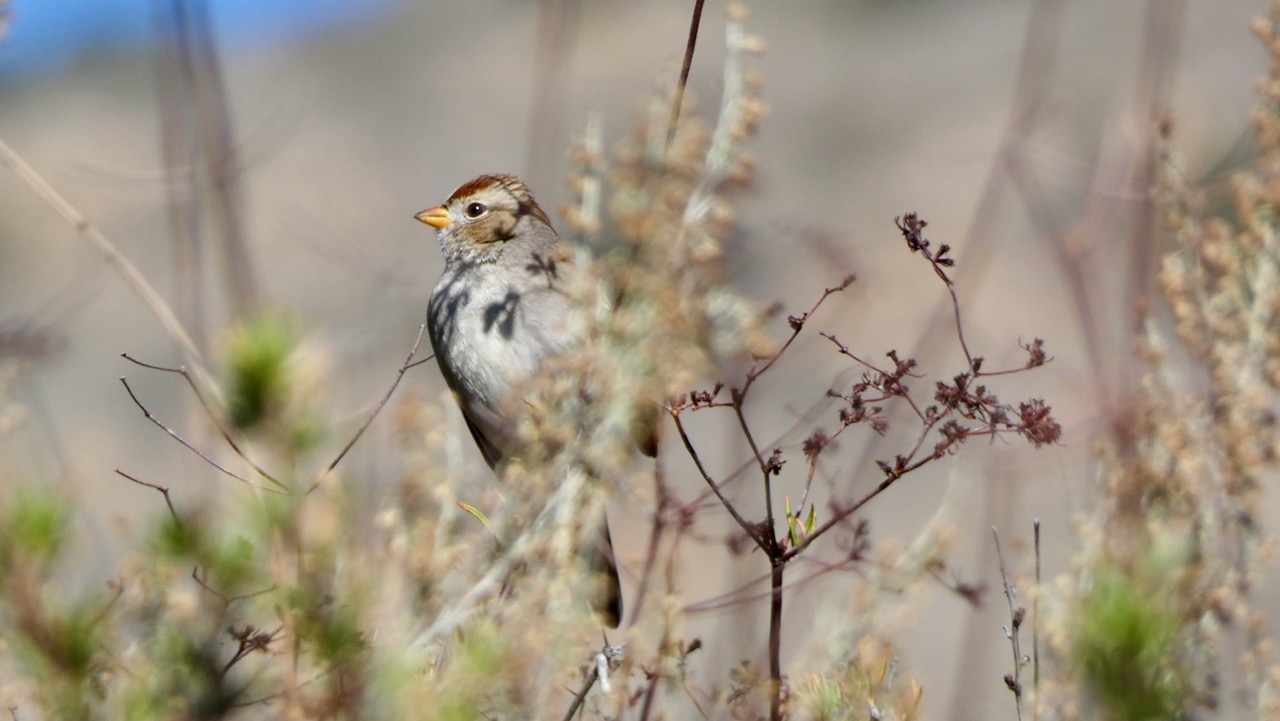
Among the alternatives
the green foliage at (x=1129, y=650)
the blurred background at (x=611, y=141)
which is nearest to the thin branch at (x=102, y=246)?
the green foliage at (x=1129, y=650)

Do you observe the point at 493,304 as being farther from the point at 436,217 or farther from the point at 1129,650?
the point at 1129,650

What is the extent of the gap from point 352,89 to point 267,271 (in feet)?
10.3

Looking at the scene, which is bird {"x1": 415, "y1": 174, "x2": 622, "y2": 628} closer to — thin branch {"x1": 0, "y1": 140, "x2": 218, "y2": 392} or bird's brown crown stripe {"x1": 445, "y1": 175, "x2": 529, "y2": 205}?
bird's brown crown stripe {"x1": 445, "y1": 175, "x2": 529, "y2": 205}

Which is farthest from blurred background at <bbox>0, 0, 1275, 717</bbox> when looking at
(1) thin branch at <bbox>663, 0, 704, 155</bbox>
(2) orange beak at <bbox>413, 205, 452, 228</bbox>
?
(1) thin branch at <bbox>663, 0, 704, 155</bbox>

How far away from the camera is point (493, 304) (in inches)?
146

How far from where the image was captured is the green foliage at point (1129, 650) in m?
1.10

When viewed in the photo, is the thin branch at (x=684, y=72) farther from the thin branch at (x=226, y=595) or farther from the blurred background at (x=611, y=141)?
the blurred background at (x=611, y=141)

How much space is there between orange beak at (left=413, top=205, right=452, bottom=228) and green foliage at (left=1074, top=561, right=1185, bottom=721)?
3.27 m

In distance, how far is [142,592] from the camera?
5.61 ft

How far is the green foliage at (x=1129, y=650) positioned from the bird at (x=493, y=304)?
85.5 inches

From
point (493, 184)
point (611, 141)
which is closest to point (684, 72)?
point (493, 184)

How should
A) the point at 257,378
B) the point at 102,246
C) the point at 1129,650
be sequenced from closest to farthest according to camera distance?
the point at 1129,650
the point at 257,378
the point at 102,246

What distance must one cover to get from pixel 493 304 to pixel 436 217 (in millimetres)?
669

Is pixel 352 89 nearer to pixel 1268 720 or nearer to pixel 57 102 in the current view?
pixel 57 102
